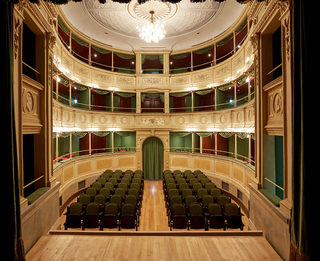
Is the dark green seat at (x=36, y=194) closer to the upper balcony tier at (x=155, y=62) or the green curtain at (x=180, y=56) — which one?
the upper balcony tier at (x=155, y=62)

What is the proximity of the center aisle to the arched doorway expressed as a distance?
5.06 feet

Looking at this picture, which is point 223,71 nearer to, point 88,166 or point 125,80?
point 125,80

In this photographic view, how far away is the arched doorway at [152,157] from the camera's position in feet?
43.1

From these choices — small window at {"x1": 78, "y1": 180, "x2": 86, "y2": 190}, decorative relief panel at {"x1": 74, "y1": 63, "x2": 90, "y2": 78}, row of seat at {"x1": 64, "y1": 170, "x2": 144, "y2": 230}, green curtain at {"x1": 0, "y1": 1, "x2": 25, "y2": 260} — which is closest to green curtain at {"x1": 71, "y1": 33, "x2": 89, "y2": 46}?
decorative relief panel at {"x1": 74, "y1": 63, "x2": 90, "y2": 78}

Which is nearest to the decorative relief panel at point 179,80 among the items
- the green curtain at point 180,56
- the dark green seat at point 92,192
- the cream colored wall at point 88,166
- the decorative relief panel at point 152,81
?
the decorative relief panel at point 152,81

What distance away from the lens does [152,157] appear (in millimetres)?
13188

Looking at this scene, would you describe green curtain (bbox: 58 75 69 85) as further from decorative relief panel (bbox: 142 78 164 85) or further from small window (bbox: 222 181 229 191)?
small window (bbox: 222 181 229 191)

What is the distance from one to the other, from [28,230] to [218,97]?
11059 millimetres

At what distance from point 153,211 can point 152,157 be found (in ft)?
17.9

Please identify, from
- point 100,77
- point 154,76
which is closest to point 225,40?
point 154,76

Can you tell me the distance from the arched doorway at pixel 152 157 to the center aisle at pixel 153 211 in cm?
154
